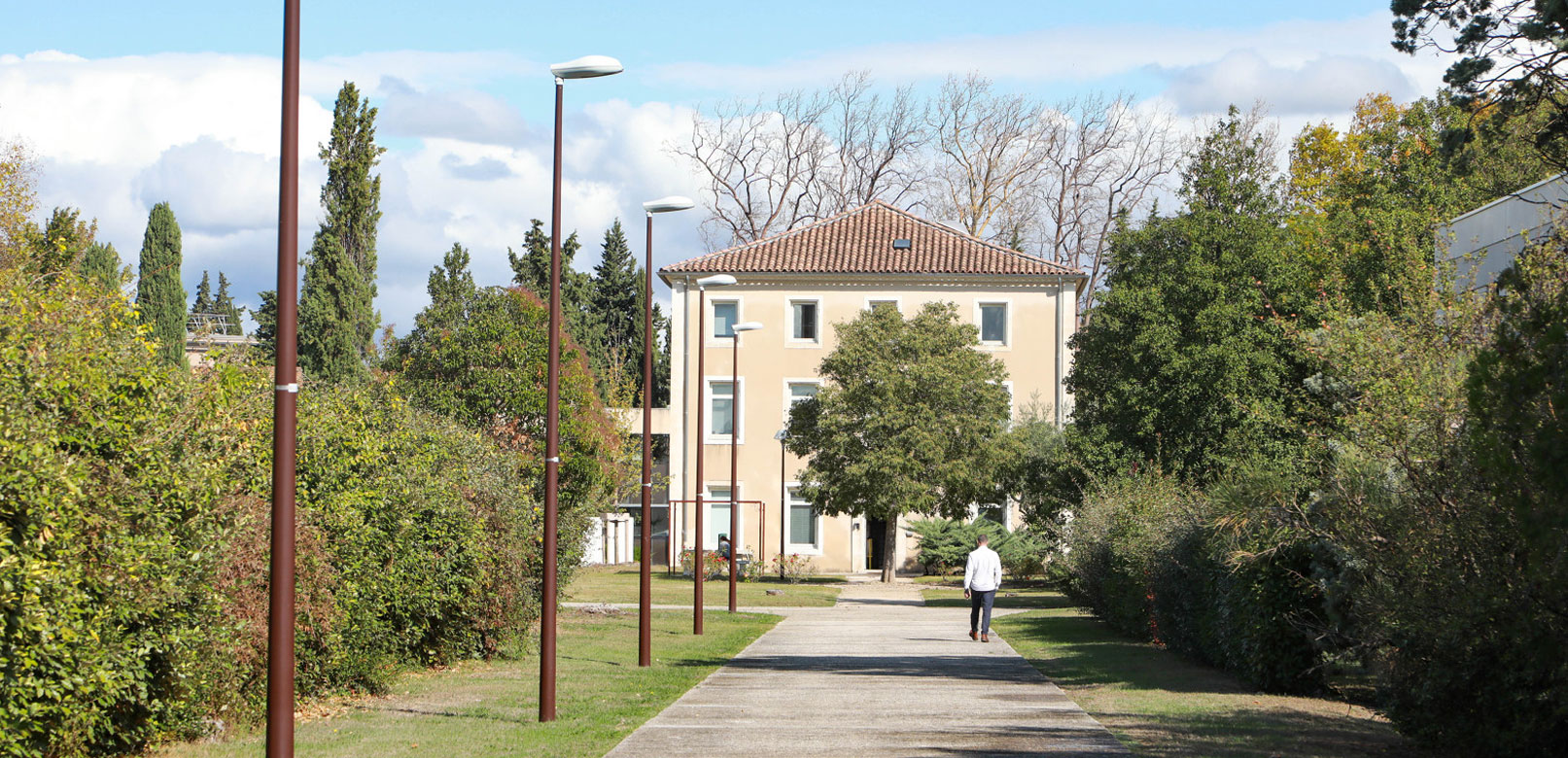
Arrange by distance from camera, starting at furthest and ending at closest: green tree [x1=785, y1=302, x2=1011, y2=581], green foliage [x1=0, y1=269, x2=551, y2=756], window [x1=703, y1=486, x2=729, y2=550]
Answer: window [x1=703, y1=486, x2=729, y2=550]
green tree [x1=785, y1=302, x2=1011, y2=581]
green foliage [x1=0, y1=269, x2=551, y2=756]

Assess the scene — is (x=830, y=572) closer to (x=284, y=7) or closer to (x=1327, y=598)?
(x=1327, y=598)

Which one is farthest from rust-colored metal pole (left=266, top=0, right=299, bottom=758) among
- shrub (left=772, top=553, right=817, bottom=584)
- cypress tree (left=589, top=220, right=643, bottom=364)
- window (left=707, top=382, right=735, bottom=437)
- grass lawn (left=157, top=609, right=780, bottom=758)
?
cypress tree (left=589, top=220, right=643, bottom=364)

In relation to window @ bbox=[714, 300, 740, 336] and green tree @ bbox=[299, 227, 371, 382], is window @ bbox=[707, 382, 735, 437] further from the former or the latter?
green tree @ bbox=[299, 227, 371, 382]

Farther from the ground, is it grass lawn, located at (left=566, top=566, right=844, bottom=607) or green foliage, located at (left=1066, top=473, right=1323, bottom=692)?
green foliage, located at (left=1066, top=473, right=1323, bottom=692)

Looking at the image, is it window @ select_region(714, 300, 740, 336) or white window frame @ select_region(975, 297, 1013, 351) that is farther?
window @ select_region(714, 300, 740, 336)

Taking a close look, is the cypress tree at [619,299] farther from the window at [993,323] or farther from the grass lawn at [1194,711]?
the grass lawn at [1194,711]

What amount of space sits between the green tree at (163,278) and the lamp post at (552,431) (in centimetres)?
3266

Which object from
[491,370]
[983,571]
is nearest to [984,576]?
[983,571]

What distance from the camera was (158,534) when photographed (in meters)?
10.6

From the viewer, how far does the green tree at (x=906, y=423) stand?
42.5 meters

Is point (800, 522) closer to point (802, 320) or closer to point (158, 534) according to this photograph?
point (802, 320)

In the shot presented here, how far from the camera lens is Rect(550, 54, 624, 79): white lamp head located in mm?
14992

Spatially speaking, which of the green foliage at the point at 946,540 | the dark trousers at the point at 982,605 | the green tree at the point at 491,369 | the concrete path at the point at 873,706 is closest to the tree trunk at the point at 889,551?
the green foliage at the point at 946,540

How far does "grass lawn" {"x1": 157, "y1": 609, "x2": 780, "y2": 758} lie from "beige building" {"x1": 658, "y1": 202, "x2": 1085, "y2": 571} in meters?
28.4
